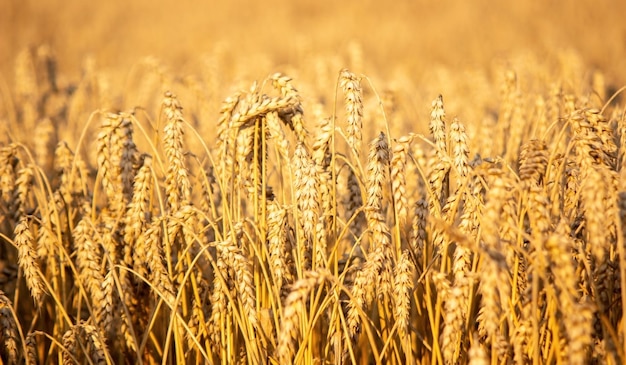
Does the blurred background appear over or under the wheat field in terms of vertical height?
over

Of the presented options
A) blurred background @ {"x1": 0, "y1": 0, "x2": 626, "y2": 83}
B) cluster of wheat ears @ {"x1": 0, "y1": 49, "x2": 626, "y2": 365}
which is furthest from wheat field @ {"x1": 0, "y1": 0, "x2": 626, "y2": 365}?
blurred background @ {"x1": 0, "y1": 0, "x2": 626, "y2": 83}

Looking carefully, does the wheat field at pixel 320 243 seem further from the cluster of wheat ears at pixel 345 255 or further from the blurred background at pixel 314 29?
the blurred background at pixel 314 29

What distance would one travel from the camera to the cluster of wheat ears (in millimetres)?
1533

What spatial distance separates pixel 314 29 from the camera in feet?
35.4

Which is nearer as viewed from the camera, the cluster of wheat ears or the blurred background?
the cluster of wheat ears

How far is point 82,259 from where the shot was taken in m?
2.09

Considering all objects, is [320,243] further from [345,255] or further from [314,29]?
[314,29]

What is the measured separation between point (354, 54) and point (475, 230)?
3459 millimetres

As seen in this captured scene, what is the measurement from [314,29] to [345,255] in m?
8.90

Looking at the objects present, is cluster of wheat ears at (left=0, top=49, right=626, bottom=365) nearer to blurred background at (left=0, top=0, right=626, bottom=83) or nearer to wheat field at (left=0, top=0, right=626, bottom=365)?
wheat field at (left=0, top=0, right=626, bottom=365)

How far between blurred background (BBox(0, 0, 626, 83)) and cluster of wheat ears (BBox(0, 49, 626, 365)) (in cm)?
554

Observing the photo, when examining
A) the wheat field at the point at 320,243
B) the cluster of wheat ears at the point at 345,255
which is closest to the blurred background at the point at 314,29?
the wheat field at the point at 320,243

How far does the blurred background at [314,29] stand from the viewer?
29.4ft

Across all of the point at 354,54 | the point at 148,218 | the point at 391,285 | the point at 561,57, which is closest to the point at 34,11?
the point at 354,54
